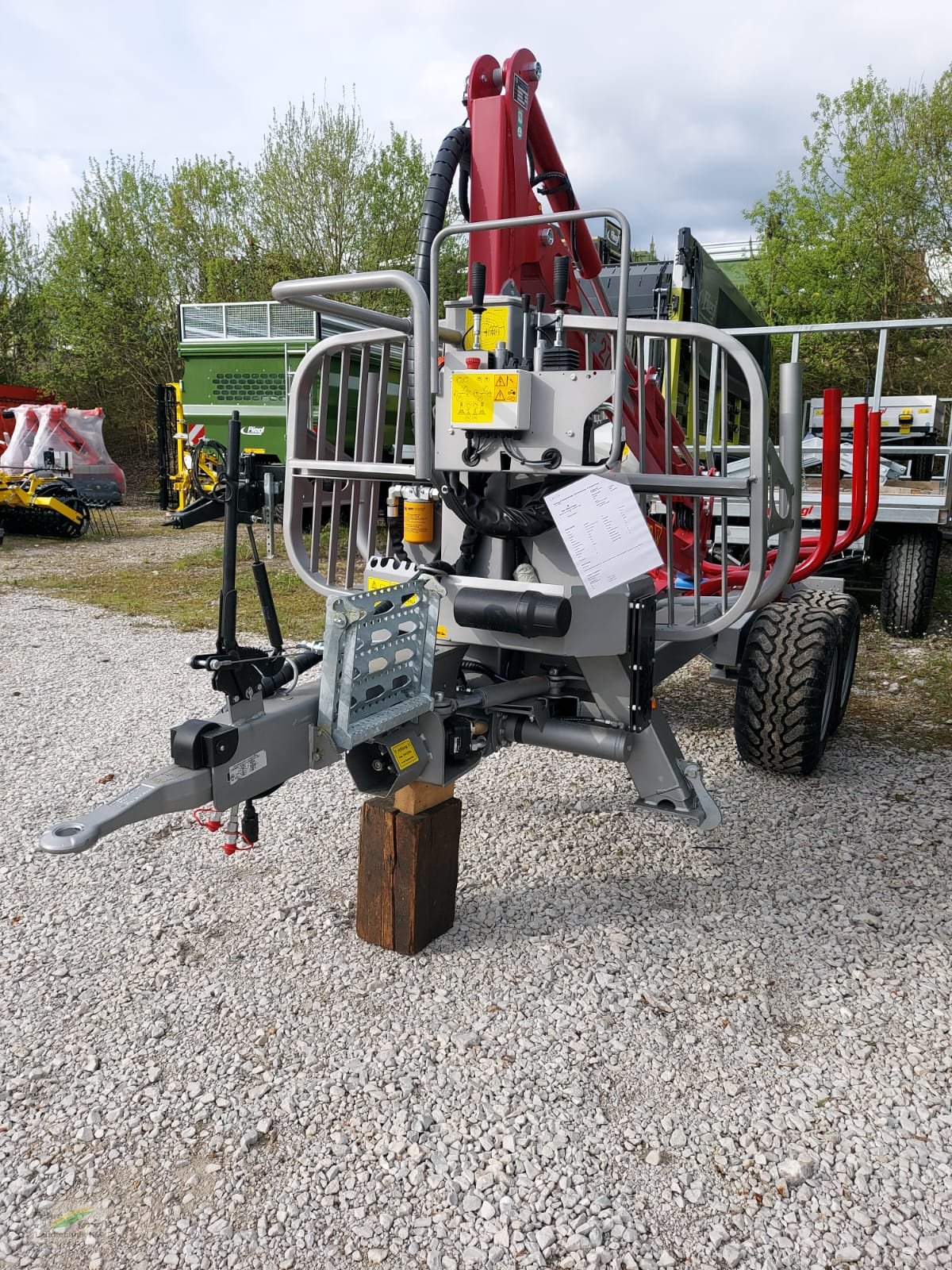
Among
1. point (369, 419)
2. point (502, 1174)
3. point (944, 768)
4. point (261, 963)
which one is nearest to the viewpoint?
point (502, 1174)

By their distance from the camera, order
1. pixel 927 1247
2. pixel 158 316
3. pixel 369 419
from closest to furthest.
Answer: pixel 927 1247 → pixel 369 419 → pixel 158 316

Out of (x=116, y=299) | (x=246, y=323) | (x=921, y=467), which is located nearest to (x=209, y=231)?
(x=116, y=299)

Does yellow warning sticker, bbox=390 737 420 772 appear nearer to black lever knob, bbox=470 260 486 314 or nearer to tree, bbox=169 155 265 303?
black lever knob, bbox=470 260 486 314

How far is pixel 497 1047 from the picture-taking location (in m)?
2.34

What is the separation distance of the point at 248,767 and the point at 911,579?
5.70m

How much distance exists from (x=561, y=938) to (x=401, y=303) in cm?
1824

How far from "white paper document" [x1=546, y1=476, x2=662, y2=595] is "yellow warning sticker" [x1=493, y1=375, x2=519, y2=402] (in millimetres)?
292

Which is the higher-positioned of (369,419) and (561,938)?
(369,419)

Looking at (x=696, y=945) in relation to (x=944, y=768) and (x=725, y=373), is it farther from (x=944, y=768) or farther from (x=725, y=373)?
(x=944, y=768)

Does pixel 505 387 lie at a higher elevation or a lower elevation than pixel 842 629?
higher

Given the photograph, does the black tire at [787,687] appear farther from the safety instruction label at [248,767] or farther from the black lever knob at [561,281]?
the safety instruction label at [248,767]

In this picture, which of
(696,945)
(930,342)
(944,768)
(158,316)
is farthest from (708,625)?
(158,316)

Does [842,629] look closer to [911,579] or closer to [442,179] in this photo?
[442,179]

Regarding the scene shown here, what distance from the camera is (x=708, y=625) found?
9.25 feet
